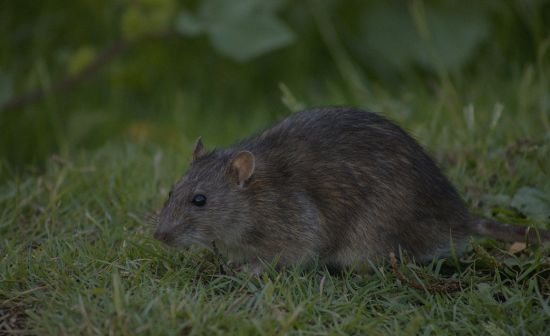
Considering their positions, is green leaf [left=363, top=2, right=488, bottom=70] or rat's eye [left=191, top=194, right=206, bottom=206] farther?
green leaf [left=363, top=2, right=488, bottom=70]

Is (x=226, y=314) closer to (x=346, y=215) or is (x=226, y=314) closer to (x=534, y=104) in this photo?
(x=346, y=215)

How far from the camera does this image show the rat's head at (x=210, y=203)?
402cm

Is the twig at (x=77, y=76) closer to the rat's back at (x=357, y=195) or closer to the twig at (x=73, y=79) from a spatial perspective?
the twig at (x=73, y=79)

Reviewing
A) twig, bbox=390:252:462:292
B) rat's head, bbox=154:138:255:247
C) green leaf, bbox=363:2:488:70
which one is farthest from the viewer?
green leaf, bbox=363:2:488:70

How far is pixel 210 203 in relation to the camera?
4117 millimetres

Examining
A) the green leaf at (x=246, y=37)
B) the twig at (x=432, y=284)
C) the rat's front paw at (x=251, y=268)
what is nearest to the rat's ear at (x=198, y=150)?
the rat's front paw at (x=251, y=268)

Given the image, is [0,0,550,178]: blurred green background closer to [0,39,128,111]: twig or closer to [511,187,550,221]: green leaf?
[0,39,128,111]: twig

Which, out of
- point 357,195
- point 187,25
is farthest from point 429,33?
point 357,195

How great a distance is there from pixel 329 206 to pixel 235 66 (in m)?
4.48

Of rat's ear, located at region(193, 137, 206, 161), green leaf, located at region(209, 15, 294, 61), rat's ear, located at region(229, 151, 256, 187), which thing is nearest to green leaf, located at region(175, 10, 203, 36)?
green leaf, located at region(209, 15, 294, 61)

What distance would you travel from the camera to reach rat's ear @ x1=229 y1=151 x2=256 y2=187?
13.4ft

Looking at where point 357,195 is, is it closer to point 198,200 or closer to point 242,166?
point 242,166

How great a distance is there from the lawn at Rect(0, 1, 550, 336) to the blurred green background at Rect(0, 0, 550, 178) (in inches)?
1.4

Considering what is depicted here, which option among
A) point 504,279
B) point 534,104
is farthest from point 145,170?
point 534,104
